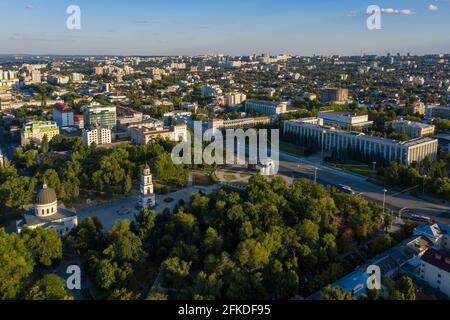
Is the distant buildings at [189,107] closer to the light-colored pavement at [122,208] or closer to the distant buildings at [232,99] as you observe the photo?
the distant buildings at [232,99]

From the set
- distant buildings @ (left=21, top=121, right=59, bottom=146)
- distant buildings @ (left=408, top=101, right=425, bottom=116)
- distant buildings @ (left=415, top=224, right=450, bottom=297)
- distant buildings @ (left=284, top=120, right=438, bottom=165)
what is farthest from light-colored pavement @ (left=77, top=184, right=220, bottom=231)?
distant buildings @ (left=408, top=101, right=425, bottom=116)

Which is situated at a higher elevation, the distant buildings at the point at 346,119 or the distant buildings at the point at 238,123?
the distant buildings at the point at 346,119

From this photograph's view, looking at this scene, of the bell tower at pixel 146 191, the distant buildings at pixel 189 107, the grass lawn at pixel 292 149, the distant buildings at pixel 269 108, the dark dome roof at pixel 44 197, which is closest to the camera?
the dark dome roof at pixel 44 197

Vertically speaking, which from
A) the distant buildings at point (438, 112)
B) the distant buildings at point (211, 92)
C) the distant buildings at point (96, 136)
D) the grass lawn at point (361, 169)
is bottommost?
the grass lawn at point (361, 169)

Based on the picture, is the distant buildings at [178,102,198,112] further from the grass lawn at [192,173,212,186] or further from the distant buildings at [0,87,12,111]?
the grass lawn at [192,173,212,186]

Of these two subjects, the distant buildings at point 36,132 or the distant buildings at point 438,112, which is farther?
the distant buildings at point 438,112

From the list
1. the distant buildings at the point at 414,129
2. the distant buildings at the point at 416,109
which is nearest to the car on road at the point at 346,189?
the distant buildings at the point at 414,129
